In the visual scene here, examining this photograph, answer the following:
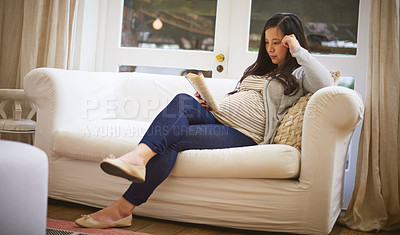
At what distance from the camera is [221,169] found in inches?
66.1

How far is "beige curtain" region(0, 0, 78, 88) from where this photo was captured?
8.94ft

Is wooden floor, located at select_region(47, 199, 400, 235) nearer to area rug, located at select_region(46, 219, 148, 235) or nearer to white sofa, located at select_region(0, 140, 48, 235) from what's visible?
area rug, located at select_region(46, 219, 148, 235)

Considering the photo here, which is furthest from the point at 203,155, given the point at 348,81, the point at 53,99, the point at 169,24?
the point at 169,24

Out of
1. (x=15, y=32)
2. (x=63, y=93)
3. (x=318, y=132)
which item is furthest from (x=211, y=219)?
(x=15, y=32)

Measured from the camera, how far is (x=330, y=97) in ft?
5.23

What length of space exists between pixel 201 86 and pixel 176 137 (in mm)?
298

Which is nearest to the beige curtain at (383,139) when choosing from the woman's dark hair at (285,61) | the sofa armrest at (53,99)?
the woman's dark hair at (285,61)

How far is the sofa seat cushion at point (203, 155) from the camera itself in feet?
5.36

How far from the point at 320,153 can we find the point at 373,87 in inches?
29.8

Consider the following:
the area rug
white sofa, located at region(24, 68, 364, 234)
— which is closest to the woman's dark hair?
white sofa, located at region(24, 68, 364, 234)

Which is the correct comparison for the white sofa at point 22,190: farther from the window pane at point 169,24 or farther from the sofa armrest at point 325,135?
the window pane at point 169,24

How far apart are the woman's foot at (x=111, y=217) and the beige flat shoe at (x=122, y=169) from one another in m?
0.24

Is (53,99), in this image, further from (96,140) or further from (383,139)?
(383,139)

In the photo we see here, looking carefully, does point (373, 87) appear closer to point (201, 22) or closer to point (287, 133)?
point (287, 133)
